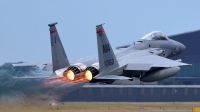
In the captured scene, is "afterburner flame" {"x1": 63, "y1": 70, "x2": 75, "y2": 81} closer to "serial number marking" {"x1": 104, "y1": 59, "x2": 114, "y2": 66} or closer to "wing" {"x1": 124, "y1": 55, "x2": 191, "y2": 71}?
"serial number marking" {"x1": 104, "y1": 59, "x2": 114, "y2": 66}

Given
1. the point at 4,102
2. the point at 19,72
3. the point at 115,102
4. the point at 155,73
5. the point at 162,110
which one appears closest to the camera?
the point at 4,102

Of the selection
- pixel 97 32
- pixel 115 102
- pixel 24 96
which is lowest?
pixel 115 102

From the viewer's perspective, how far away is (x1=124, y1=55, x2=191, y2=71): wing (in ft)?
129

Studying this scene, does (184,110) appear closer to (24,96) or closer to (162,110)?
(162,110)

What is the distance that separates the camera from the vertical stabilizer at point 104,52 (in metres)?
37.4

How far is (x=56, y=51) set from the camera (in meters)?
38.3

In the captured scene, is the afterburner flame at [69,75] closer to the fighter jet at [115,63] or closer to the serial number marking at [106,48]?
the fighter jet at [115,63]

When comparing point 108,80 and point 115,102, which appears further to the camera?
point 115,102

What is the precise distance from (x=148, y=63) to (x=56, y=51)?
533 cm

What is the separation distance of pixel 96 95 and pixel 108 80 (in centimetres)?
2273

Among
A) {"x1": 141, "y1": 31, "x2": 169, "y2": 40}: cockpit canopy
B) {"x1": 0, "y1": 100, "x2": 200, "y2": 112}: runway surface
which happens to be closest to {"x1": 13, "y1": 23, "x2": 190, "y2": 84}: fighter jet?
{"x1": 141, "y1": 31, "x2": 169, "y2": 40}: cockpit canopy

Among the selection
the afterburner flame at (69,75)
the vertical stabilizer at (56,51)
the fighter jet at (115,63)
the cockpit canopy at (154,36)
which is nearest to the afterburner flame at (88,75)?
the fighter jet at (115,63)

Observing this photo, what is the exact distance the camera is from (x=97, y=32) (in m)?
37.3

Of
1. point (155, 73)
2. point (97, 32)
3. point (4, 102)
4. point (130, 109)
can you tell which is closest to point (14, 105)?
point (4, 102)
